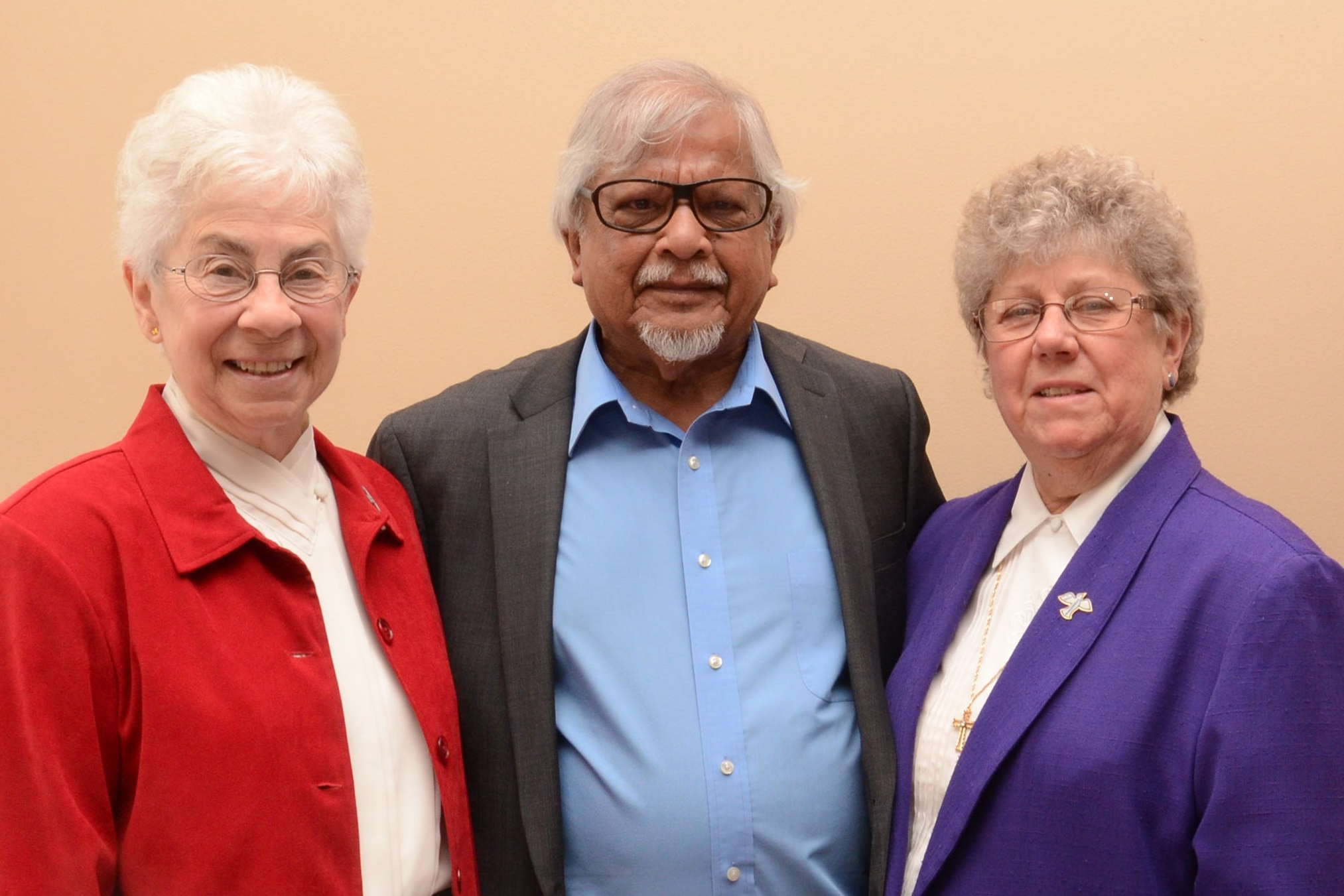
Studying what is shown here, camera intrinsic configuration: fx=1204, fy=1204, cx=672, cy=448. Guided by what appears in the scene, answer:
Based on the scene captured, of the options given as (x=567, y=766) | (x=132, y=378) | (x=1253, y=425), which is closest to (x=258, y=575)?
(x=567, y=766)

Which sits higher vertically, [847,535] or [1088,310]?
[1088,310]

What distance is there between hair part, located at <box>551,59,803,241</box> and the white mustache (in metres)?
0.14

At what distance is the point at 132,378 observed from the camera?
268cm

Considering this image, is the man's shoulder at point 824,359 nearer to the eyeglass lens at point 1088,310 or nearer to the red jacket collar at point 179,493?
the eyeglass lens at point 1088,310

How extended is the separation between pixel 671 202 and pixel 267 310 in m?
0.71

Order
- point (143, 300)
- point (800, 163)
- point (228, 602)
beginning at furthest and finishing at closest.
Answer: point (800, 163), point (143, 300), point (228, 602)

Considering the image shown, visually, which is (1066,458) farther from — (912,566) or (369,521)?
(369,521)

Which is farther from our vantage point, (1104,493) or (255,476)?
(1104,493)

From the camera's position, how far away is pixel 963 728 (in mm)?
1723

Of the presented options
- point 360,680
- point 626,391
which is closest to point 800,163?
point 626,391

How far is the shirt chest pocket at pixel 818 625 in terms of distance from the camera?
1.88 metres

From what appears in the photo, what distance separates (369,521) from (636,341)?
21.9 inches

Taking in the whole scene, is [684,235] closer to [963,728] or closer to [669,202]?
[669,202]

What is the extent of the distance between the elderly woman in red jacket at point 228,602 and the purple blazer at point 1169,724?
0.75 meters
